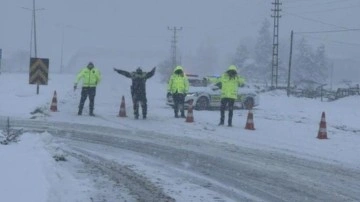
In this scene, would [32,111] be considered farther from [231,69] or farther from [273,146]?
[273,146]

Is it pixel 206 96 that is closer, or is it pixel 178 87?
pixel 178 87

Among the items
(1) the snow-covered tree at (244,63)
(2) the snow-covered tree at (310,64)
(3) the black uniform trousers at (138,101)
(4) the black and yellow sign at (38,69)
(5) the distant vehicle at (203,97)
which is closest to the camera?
(3) the black uniform trousers at (138,101)

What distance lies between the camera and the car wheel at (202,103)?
28891 millimetres

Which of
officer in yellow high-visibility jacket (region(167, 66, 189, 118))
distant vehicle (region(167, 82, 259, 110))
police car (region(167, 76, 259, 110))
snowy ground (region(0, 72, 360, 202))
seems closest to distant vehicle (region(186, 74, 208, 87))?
police car (region(167, 76, 259, 110))

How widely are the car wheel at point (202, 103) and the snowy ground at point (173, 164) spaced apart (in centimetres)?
954

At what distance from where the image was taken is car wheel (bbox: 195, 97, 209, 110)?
2889 cm

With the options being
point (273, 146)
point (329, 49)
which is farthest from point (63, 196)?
point (329, 49)

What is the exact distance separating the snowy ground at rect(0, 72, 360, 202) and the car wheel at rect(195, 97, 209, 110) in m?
9.54

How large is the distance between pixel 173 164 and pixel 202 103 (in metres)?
17.7

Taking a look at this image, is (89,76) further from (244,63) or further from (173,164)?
(244,63)

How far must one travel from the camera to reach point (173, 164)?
37.5 feet

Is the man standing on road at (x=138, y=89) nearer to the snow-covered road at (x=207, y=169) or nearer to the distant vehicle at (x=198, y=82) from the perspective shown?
the snow-covered road at (x=207, y=169)

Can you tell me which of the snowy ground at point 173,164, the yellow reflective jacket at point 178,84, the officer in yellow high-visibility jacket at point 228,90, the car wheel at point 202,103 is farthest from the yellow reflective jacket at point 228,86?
the car wheel at point 202,103

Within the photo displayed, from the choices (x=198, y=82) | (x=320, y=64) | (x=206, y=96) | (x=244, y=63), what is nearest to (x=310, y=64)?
(x=320, y=64)
